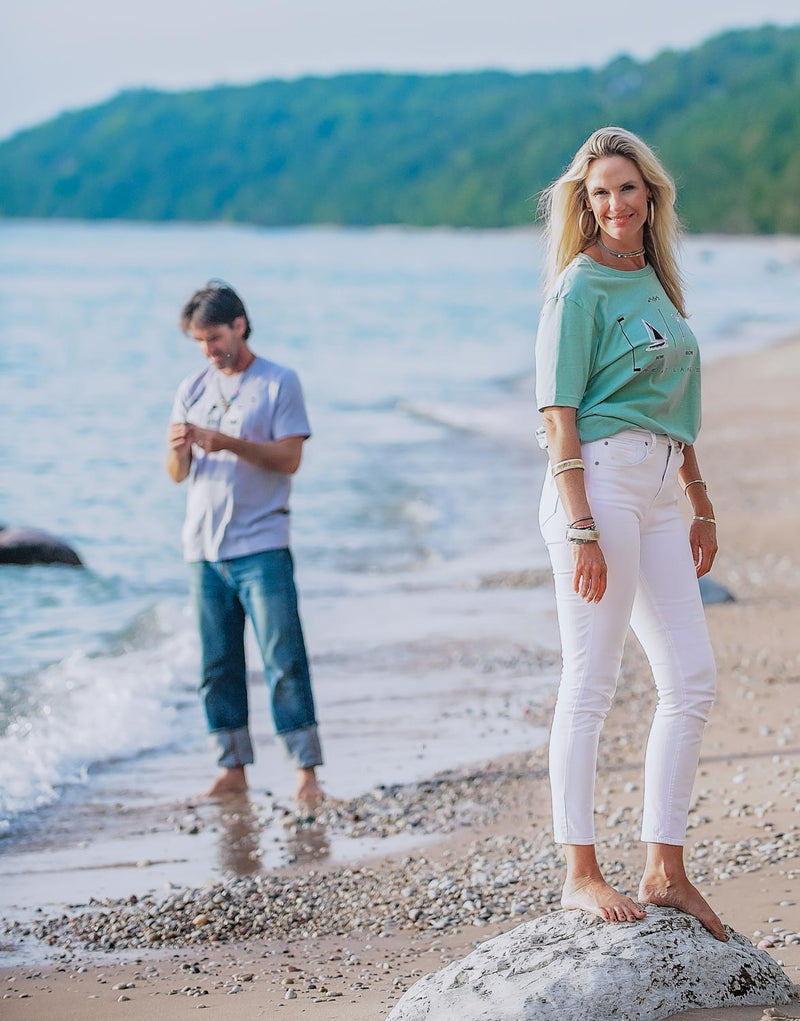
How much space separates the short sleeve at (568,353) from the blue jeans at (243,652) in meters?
2.51

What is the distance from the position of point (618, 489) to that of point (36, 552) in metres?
9.22

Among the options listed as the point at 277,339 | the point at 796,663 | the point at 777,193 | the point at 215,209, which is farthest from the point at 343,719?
the point at 215,209

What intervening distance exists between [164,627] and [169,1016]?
5958 millimetres

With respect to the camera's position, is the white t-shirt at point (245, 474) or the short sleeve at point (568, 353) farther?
the white t-shirt at point (245, 474)

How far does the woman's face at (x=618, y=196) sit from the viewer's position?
3408 mm

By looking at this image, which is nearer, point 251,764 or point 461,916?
point 461,916

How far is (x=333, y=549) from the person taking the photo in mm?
12148

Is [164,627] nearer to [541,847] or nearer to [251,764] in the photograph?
[251,764]

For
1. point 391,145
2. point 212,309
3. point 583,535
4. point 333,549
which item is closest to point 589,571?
point 583,535

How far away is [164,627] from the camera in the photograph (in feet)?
31.4

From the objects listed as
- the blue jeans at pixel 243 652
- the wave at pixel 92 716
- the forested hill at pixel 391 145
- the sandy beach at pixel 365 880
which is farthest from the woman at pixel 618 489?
the forested hill at pixel 391 145

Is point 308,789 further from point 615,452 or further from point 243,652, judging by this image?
point 615,452

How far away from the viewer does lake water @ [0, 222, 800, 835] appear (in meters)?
6.88

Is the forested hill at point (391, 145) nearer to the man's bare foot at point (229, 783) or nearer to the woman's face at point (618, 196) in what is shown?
the man's bare foot at point (229, 783)
